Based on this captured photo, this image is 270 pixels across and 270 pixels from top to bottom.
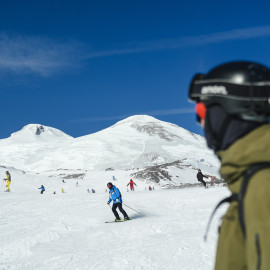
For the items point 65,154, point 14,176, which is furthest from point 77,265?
point 65,154

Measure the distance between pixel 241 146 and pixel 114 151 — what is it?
11676 cm

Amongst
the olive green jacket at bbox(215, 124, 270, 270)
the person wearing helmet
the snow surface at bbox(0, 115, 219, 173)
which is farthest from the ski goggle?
the snow surface at bbox(0, 115, 219, 173)

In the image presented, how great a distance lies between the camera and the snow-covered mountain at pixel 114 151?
99.9 metres

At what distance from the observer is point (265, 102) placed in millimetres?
1719

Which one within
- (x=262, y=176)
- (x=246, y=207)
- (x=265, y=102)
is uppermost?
(x=265, y=102)

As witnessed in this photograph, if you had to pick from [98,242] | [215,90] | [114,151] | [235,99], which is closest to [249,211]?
[235,99]

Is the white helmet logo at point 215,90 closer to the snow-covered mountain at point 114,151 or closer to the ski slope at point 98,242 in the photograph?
the ski slope at point 98,242

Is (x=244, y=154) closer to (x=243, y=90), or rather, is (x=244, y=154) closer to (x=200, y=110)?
(x=243, y=90)

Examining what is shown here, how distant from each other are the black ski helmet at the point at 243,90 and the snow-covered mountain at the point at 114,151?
8651 cm

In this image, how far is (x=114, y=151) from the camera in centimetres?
11781

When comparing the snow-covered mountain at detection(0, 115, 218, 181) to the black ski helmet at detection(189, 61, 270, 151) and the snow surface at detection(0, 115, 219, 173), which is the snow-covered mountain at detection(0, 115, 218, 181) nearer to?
the snow surface at detection(0, 115, 219, 173)

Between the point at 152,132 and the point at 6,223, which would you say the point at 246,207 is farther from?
the point at 152,132

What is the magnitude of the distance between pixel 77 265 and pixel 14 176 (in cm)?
3526

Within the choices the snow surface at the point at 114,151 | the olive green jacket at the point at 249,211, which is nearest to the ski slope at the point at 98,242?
the olive green jacket at the point at 249,211
